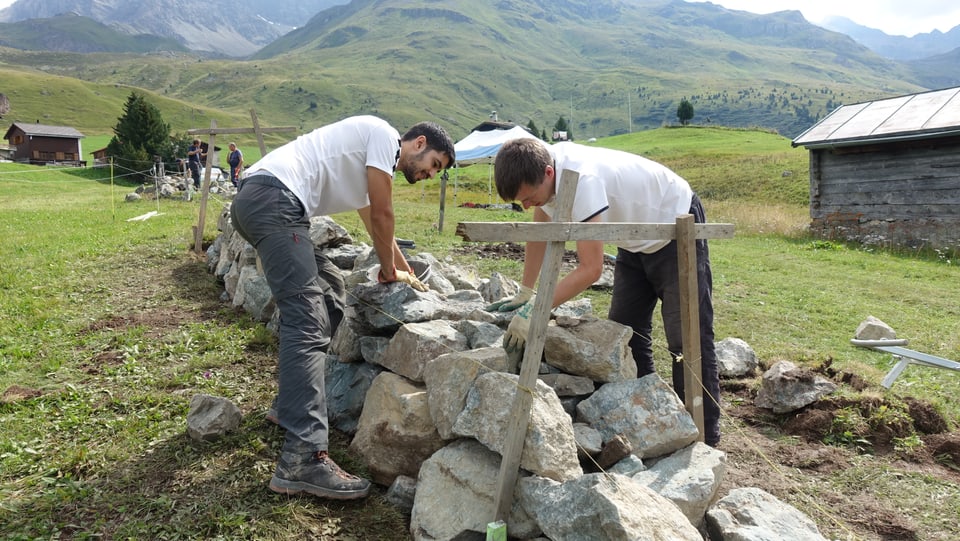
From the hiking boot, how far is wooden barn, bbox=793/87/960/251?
16.2 m

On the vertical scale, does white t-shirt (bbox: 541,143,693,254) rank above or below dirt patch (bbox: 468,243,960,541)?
above

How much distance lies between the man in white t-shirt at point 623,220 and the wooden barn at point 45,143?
66825mm

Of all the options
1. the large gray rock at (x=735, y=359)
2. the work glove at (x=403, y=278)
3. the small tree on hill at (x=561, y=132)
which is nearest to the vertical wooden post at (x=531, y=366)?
the work glove at (x=403, y=278)

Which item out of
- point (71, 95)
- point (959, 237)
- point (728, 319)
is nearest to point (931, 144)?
point (959, 237)

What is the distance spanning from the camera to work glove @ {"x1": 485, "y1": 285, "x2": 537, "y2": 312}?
3.99 meters

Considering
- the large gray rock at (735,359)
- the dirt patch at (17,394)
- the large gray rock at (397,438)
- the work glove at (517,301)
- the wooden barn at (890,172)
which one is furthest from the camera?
the wooden barn at (890,172)

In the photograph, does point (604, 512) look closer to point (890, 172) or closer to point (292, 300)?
point (292, 300)

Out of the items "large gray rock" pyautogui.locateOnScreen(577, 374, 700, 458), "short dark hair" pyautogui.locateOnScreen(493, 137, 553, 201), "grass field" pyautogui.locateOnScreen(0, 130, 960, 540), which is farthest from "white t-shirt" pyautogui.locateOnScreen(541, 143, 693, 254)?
"grass field" pyautogui.locateOnScreen(0, 130, 960, 540)

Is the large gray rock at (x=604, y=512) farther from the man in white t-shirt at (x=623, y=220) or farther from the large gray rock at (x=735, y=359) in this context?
the large gray rock at (x=735, y=359)

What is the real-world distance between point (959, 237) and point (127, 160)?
41.0 metres

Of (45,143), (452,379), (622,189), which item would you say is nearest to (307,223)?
(452,379)

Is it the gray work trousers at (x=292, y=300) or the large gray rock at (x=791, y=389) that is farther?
the large gray rock at (x=791, y=389)

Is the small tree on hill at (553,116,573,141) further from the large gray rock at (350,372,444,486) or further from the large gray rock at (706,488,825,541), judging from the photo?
the large gray rock at (706,488,825,541)

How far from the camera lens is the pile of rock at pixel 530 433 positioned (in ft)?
9.53
